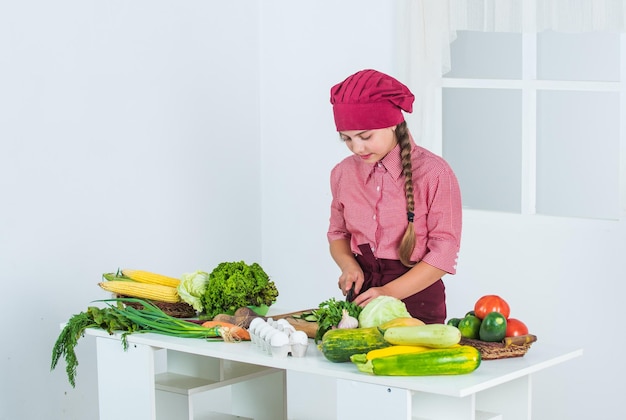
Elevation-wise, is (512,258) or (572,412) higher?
(512,258)

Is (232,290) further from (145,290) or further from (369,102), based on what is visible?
(369,102)

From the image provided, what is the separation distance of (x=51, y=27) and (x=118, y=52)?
0.47 metres

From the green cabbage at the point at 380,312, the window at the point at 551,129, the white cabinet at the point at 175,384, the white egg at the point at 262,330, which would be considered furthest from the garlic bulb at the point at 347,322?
the window at the point at 551,129

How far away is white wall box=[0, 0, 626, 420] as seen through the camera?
5.12 metres

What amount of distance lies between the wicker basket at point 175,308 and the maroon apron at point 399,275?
720 millimetres

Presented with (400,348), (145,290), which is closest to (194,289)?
(145,290)

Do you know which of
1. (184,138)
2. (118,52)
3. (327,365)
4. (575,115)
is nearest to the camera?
(327,365)

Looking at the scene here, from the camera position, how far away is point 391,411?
2934mm

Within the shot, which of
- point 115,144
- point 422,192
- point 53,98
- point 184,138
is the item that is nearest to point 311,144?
point 184,138

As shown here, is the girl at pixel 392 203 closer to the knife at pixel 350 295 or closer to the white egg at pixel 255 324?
the knife at pixel 350 295

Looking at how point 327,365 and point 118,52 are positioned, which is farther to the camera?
point 118,52

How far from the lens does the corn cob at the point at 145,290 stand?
4043mm

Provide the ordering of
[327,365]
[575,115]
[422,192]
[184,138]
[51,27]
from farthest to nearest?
[575,115] → [184,138] → [51,27] → [422,192] → [327,365]

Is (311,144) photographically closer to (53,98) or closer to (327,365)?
(53,98)
